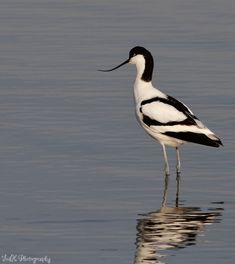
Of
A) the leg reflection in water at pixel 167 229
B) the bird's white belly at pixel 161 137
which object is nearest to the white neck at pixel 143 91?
the bird's white belly at pixel 161 137

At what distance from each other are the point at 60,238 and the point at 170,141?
4.03 meters

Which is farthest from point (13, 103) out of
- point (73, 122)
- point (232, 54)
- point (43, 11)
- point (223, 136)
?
point (43, 11)

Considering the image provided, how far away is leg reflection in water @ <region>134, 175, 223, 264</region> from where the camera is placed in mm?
11656

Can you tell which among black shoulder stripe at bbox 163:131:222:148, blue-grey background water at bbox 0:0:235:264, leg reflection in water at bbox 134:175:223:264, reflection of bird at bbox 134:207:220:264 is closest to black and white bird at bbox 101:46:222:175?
black shoulder stripe at bbox 163:131:222:148

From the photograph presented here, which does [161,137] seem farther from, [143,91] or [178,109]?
[143,91]

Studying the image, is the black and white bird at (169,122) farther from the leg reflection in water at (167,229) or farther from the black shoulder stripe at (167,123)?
the leg reflection in water at (167,229)

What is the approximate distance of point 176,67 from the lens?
21.2 meters

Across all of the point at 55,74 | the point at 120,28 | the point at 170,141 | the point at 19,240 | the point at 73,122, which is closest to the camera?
the point at 19,240

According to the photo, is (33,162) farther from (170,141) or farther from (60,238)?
(60,238)

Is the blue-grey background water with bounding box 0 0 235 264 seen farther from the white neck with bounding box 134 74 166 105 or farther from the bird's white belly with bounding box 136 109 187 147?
the white neck with bounding box 134 74 166 105

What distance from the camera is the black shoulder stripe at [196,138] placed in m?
15.1

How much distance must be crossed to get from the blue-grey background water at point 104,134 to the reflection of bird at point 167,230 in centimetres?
2

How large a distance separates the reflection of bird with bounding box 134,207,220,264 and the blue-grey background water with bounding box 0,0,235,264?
0.02m

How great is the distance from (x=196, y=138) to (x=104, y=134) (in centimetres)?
196
